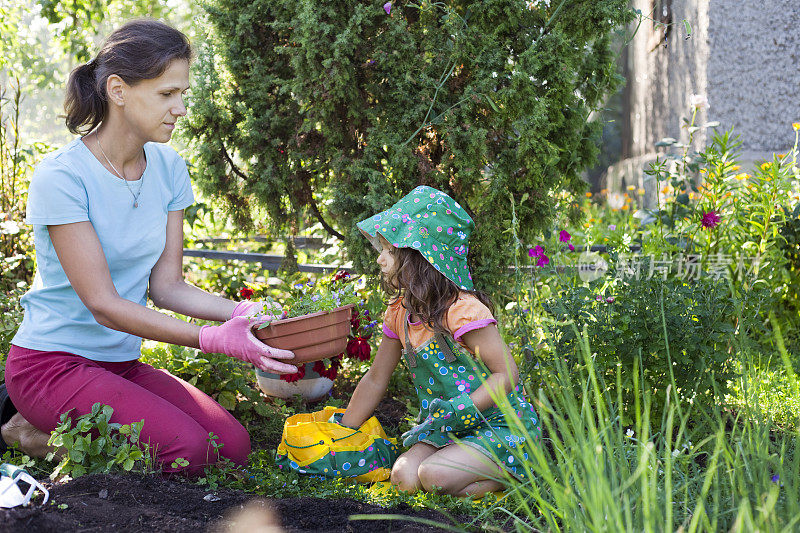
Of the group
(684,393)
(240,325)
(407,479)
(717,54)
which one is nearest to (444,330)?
(407,479)

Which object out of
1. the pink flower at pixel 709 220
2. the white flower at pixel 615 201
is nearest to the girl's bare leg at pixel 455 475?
the pink flower at pixel 709 220

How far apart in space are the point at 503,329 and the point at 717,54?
13.5 ft

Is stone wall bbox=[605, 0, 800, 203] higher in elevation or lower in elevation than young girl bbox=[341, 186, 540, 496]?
higher

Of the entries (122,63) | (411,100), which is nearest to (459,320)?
(411,100)

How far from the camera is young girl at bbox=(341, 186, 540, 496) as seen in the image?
7.84 feet

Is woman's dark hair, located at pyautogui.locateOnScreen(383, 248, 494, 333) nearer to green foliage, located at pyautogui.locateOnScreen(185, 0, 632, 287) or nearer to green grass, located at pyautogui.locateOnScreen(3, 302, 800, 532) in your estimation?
green grass, located at pyautogui.locateOnScreen(3, 302, 800, 532)

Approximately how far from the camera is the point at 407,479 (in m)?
2.43

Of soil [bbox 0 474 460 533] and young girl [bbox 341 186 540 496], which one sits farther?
young girl [bbox 341 186 540 496]

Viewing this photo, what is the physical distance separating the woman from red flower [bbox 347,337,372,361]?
0.75m

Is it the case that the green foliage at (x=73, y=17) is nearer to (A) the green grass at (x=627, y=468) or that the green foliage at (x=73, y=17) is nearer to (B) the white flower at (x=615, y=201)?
(A) the green grass at (x=627, y=468)

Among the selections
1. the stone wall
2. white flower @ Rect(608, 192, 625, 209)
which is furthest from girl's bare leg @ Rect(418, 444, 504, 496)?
white flower @ Rect(608, 192, 625, 209)

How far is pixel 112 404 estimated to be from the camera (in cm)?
238

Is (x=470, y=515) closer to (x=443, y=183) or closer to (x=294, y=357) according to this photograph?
(x=294, y=357)

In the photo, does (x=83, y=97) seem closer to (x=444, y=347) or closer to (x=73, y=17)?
(x=444, y=347)
